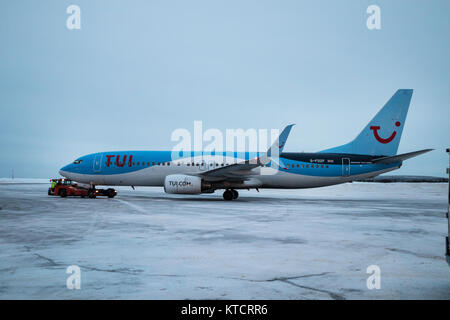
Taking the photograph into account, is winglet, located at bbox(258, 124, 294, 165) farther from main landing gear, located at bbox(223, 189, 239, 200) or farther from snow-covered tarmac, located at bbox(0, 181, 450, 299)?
snow-covered tarmac, located at bbox(0, 181, 450, 299)

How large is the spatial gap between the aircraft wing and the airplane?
0.53 ft

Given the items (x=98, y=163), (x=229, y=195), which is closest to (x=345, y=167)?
(x=229, y=195)

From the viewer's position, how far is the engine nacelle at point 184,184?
23266mm

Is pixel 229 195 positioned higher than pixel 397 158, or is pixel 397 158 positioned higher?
pixel 397 158

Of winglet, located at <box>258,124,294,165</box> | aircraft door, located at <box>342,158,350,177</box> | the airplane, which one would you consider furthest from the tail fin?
winglet, located at <box>258,124,294,165</box>

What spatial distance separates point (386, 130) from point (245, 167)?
11100 mm

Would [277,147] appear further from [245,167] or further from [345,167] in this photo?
[345,167]

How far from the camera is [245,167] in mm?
24156

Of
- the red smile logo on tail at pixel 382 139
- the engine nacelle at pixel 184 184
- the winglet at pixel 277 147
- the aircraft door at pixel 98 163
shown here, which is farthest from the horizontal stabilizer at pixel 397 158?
the aircraft door at pixel 98 163

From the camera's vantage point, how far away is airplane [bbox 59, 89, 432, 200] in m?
25.8

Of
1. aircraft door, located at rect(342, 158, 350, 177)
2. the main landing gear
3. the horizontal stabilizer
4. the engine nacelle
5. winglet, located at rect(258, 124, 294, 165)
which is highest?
winglet, located at rect(258, 124, 294, 165)

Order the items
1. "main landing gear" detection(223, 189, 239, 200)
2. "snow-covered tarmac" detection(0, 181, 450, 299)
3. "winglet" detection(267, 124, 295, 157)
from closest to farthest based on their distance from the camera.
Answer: "snow-covered tarmac" detection(0, 181, 450, 299), "winglet" detection(267, 124, 295, 157), "main landing gear" detection(223, 189, 239, 200)
